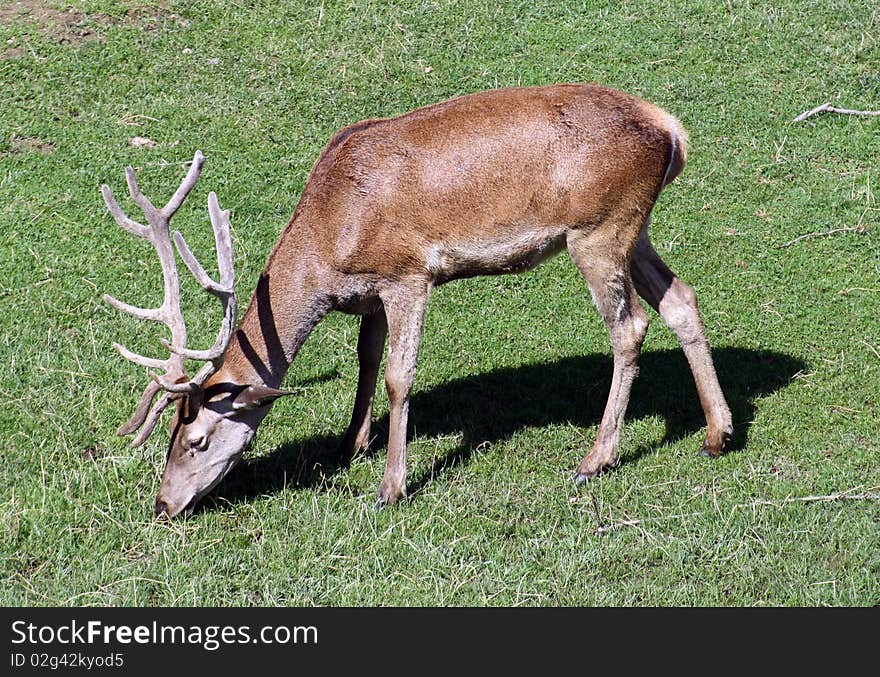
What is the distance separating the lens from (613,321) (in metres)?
7.08

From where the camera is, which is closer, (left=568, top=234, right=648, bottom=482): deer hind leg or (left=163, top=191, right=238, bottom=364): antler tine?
(left=163, top=191, right=238, bottom=364): antler tine

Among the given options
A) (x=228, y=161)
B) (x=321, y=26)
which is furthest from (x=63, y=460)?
(x=321, y=26)

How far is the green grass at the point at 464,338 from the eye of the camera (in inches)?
244

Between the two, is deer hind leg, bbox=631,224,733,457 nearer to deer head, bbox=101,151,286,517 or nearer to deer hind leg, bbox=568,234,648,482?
deer hind leg, bbox=568,234,648,482

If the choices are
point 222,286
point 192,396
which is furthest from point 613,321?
point 192,396

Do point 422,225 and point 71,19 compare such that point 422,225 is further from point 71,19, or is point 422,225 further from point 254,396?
point 71,19

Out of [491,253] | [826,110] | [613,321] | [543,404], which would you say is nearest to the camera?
[491,253]

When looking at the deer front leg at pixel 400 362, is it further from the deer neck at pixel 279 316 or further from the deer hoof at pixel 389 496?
the deer neck at pixel 279 316

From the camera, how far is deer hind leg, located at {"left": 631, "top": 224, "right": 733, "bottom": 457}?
24.1 ft

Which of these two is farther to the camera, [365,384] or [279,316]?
[365,384]

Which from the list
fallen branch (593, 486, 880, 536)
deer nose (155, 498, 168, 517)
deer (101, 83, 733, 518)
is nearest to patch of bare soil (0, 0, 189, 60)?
deer (101, 83, 733, 518)

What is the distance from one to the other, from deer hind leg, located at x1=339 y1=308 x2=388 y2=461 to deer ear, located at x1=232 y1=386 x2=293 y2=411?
92 centimetres

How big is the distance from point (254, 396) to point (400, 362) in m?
0.90

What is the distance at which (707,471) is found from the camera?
7.12 m
